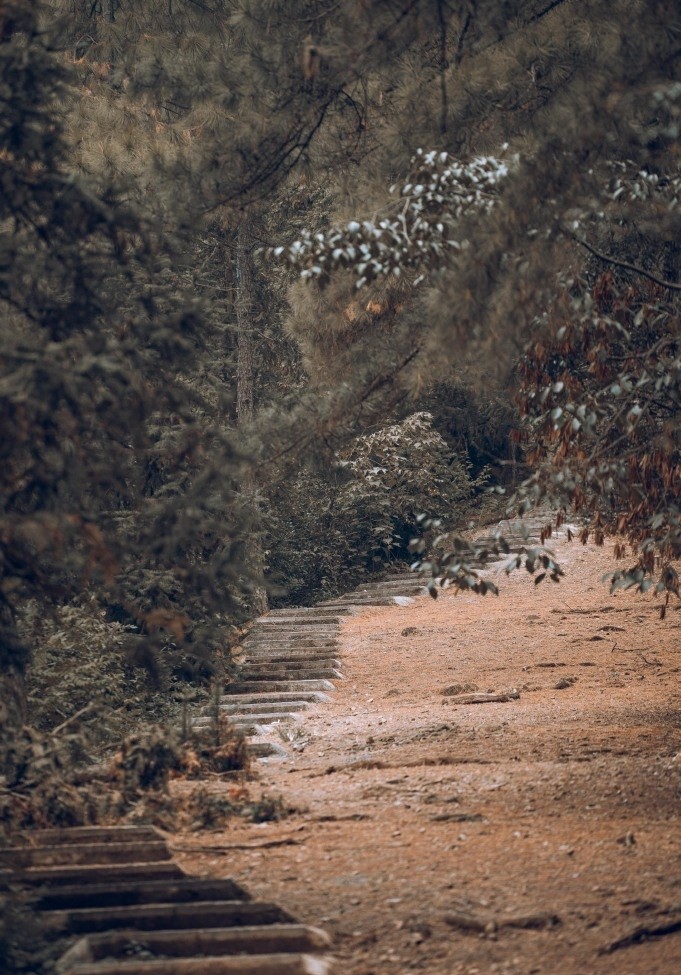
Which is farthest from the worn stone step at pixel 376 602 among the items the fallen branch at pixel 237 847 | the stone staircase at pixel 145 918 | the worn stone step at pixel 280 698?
the stone staircase at pixel 145 918

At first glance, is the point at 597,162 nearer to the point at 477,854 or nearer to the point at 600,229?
the point at 600,229

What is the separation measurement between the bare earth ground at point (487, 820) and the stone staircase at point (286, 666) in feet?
0.96

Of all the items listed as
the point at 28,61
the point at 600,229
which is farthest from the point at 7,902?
the point at 600,229

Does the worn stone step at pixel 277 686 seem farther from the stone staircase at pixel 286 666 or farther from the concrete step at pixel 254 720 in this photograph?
the concrete step at pixel 254 720

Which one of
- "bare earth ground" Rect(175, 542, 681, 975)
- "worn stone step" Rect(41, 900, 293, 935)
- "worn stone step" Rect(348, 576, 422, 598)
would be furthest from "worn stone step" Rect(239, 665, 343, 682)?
"worn stone step" Rect(41, 900, 293, 935)

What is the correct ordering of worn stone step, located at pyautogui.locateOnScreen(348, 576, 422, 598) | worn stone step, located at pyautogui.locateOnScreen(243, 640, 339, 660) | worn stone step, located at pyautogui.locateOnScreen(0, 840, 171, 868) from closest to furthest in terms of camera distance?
worn stone step, located at pyautogui.locateOnScreen(0, 840, 171, 868) < worn stone step, located at pyautogui.locateOnScreen(243, 640, 339, 660) < worn stone step, located at pyautogui.locateOnScreen(348, 576, 422, 598)

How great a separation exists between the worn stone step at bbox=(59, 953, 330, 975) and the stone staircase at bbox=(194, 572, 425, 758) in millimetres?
4677

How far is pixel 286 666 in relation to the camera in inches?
495

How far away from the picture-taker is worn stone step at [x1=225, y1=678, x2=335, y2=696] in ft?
38.1

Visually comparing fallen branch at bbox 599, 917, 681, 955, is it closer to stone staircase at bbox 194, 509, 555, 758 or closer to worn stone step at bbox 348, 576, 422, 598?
stone staircase at bbox 194, 509, 555, 758

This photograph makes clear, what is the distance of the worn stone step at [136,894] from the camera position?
472 centimetres

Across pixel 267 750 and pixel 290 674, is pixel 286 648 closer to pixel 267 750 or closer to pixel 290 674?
pixel 290 674

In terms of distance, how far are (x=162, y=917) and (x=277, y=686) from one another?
23.9 feet

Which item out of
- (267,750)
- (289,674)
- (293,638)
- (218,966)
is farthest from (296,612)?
(218,966)
